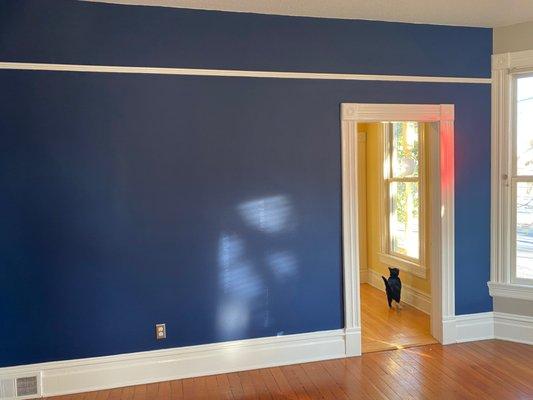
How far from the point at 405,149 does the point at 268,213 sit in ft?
7.60

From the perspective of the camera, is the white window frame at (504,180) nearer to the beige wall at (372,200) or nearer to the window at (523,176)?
the window at (523,176)

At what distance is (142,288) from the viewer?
3.07 meters

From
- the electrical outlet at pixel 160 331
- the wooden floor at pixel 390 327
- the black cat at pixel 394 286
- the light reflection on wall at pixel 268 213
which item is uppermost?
the light reflection on wall at pixel 268 213

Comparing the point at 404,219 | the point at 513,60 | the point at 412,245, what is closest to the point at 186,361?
the point at 412,245

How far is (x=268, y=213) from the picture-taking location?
3.27 m

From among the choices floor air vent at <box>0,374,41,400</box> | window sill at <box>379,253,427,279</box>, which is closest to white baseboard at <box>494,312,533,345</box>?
window sill at <box>379,253,427,279</box>

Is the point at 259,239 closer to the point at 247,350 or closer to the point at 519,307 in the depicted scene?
the point at 247,350

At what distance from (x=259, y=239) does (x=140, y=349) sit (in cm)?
121

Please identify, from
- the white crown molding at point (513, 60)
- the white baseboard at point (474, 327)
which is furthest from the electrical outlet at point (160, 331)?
the white crown molding at point (513, 60)

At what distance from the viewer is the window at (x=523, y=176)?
3586 millimetres

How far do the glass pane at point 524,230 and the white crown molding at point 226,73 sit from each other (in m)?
1.02

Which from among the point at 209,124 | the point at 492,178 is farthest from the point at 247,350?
the point at 492,178

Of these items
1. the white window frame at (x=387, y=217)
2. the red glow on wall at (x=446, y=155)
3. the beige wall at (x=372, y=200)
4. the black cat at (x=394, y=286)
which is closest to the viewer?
the red glow on wall at (x=446, y=155)

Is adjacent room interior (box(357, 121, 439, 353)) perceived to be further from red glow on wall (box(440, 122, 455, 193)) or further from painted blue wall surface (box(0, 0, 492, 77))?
painted blue wall surface (box(0, 0, 492, 77))
